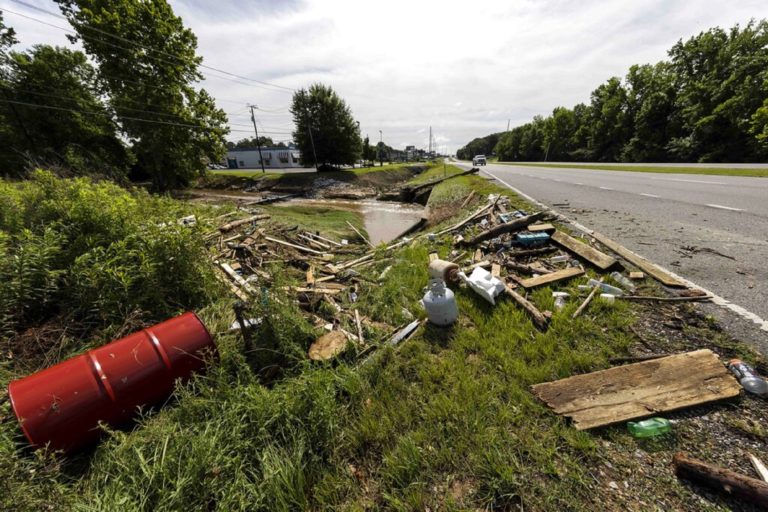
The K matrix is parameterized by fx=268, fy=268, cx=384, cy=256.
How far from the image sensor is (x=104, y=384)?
2293 millimetres

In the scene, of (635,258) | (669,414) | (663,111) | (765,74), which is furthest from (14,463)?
(663,111)

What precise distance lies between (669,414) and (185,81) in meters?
30.7

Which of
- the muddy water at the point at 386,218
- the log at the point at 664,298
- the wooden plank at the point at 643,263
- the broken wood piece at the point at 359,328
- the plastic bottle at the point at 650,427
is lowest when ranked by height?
the muddy water at the point at 386,218

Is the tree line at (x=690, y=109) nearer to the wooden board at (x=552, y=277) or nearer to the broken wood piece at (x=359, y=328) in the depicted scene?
the wooden board at (x=552, y=277)

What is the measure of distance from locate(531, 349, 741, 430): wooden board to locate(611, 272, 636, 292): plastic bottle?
1382 millimetres

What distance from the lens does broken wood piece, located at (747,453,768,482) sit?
5.26 feet

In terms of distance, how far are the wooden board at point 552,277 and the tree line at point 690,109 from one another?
95.2 ft

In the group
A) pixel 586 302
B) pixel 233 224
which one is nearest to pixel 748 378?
pixel 586 302

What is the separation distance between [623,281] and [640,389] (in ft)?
7.05

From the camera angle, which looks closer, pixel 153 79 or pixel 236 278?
pixel 236 278

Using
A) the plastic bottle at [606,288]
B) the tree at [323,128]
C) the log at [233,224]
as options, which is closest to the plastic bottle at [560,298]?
the plastic bottle at [606,288]

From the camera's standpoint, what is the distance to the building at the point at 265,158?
7044cm

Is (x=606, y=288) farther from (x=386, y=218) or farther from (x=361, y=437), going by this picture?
(x=386, y=218)

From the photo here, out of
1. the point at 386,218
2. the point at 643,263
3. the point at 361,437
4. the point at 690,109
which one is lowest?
the point at 386,218
